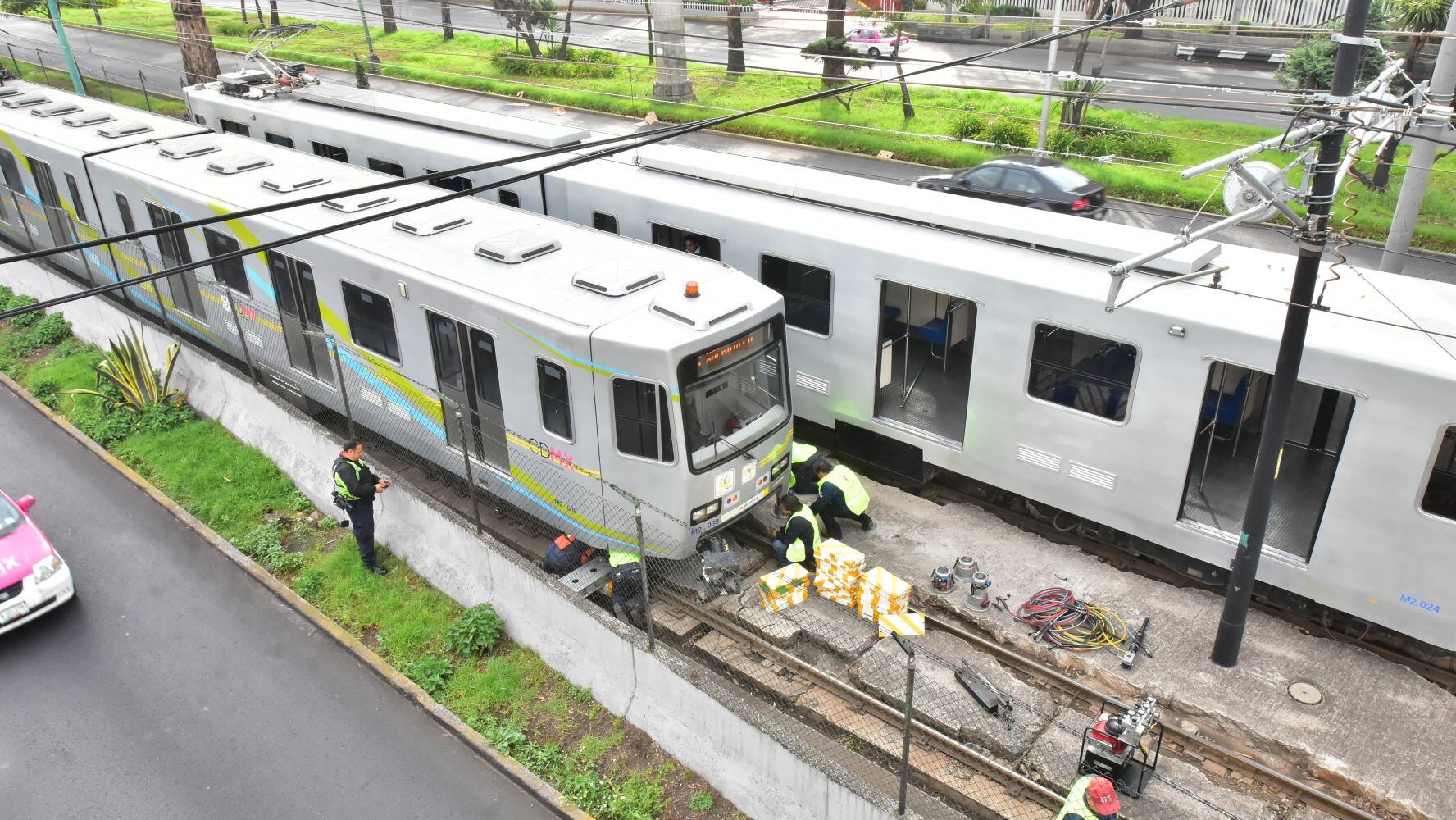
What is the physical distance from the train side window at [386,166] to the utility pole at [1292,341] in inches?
548

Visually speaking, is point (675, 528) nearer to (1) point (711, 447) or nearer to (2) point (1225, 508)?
(1) point (711, 447)

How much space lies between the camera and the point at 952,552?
36.5 feet

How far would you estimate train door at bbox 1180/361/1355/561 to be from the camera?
32.2 ft

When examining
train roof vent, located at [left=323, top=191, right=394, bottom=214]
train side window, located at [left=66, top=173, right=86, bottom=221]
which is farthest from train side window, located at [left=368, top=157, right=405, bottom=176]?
train side window, located at [left=66, top=173, right=86, bottom=221]

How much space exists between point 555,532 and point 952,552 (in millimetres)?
4460

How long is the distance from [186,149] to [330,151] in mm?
3215

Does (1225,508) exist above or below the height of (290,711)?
above

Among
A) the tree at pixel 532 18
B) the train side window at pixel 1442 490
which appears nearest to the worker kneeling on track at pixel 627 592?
the train side window at pixel 1442 490

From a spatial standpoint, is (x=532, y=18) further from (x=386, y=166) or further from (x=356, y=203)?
(x=356, y=203)

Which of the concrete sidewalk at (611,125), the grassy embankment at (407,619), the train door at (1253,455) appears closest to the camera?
the grassy embankment at (407,619)

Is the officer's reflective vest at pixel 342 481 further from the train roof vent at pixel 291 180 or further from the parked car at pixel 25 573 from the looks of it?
the train roof vent at pixel 291 180

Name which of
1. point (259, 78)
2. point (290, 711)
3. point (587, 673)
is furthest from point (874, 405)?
point (259, 78)

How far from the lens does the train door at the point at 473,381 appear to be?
10789 mm

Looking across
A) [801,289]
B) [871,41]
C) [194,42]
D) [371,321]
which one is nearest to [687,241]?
[801,289]
